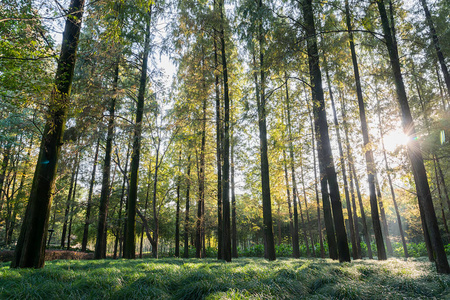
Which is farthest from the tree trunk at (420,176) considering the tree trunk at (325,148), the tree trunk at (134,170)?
the tree trunk at (134,170)

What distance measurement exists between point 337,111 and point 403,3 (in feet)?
20.6


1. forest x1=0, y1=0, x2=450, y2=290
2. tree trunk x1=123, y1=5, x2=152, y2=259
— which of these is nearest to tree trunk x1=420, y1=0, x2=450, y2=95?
forest x1=0, y1=0, x2=450, y2=290

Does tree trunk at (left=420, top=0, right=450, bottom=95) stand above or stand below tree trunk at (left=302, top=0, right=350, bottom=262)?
above

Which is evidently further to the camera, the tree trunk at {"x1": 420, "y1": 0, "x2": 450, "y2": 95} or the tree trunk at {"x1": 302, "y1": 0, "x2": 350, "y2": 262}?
the tree trunk at {"x1": 420, "y1": 0, "x2": 450, "y2": 95}

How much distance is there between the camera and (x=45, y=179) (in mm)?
4848

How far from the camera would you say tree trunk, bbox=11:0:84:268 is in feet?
15.1

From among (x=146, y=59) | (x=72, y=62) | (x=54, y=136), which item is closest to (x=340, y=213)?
(x=54, y=136)

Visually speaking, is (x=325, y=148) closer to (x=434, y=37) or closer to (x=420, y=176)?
(x=420, y=176)

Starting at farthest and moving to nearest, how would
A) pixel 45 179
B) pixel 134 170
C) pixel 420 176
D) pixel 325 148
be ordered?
1. pixel 134 170
2. pixel 325 148
3. pixel 420 176
4. pixel 45 179

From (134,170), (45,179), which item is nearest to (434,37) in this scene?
(134,170)

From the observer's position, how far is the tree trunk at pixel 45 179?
4605mm

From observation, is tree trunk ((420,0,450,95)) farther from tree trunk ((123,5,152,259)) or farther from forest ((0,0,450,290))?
tree trunk ((123,5,152,259))

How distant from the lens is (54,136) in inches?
200

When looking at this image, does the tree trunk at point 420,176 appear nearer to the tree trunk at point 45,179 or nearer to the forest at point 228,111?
the forest at point 228,111
